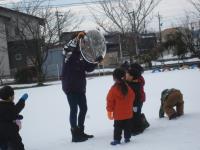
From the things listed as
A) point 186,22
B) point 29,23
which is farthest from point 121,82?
point 186,22

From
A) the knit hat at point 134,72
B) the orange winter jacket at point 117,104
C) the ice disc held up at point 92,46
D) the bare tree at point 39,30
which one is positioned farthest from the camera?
the bare tree at point 39,30

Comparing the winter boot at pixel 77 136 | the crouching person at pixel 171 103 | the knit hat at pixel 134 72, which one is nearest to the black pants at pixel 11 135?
the winter boot at pixel 77 136

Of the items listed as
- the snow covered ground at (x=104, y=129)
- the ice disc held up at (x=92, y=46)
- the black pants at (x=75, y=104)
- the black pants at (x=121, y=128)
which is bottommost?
the snow covered ground at (x=104, y=129)

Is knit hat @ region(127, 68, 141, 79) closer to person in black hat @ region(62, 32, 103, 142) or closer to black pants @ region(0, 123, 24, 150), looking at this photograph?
person in black hat @ region(62, 32, 103, 142)

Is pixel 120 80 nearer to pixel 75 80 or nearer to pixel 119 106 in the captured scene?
pixel 119 106

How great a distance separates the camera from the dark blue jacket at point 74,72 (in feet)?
21.4

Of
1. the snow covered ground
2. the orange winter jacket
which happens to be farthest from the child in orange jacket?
the snow covered ground

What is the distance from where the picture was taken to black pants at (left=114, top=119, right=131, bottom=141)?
5.96 m

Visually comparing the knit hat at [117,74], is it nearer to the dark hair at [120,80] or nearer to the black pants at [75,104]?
the dark hair at [120,80]

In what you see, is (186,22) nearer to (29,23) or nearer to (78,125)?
(29,23)

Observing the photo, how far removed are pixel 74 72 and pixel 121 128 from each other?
47.2 inches

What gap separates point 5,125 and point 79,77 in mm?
1401

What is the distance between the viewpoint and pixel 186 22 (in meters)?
46.3

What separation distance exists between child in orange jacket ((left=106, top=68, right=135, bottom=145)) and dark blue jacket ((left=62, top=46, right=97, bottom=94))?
75 centimetres
